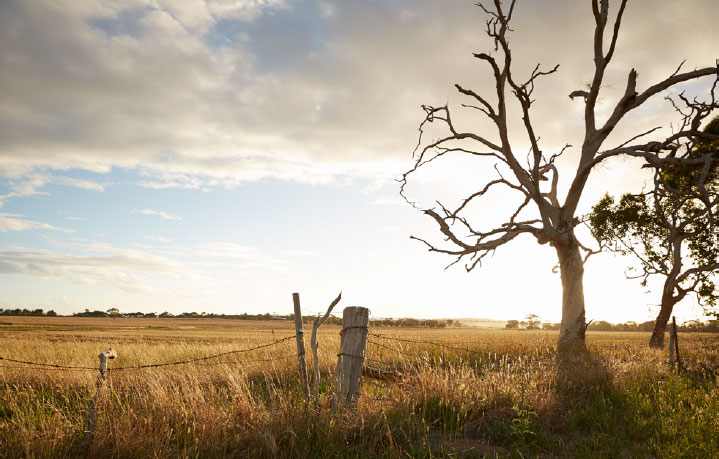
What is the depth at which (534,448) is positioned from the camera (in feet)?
18.5

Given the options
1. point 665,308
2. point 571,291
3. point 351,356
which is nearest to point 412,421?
point 351,356

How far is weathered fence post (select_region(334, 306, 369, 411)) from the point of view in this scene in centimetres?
600

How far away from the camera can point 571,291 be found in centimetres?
1540

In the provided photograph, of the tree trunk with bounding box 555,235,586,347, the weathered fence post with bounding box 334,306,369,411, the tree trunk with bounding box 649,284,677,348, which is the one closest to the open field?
the weathered fence post with bounding box 334,306,369,411

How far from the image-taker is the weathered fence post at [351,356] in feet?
19.7

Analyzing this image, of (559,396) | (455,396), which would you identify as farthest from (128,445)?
(559,396)

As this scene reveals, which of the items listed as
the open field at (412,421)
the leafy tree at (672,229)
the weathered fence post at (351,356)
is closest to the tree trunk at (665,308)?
the leafy tree at (672,229)

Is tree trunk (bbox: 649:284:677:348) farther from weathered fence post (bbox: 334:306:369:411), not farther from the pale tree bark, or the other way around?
weathered fence post (bbox: 334:306:369:411)

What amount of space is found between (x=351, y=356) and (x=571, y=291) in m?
11.8

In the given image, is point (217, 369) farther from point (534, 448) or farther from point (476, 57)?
point (476, 57)

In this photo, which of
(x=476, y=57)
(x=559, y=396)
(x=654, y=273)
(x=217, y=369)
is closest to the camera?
(x=559, y=396)

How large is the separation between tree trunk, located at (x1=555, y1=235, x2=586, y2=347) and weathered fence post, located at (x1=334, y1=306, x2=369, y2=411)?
11095 millimetres

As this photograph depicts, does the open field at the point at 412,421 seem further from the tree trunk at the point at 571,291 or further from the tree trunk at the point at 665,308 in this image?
the tree trunk at the point at 665,308

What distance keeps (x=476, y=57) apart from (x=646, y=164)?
6831 mm
